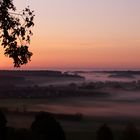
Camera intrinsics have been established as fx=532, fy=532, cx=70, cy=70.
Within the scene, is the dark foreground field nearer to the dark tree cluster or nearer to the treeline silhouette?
the treeline silhouette

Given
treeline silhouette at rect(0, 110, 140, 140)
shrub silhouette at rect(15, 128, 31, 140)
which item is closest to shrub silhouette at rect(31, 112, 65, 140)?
treeline silhouette at rect(0, 110, 140, 140)

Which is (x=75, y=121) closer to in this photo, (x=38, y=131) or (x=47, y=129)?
(x=47, y=129)

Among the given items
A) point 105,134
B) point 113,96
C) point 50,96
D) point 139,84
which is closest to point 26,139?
point 105,134

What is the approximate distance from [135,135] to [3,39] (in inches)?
1653

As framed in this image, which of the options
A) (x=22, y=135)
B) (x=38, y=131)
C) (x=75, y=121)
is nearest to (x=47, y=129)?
(x=38, y=131)

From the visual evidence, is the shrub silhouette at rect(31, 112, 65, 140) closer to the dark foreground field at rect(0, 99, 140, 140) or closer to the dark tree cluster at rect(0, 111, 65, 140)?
the dark tree cluster at rect(0, 111, 65, 140)

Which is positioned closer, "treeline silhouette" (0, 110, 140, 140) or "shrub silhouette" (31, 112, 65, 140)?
"treeline silhouette" (0, 110, 140, 140)

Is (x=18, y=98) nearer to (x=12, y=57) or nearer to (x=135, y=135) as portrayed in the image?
(x=135, y=135)

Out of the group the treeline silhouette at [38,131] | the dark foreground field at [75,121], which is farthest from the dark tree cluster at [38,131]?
the dark foreground field at [75,121]

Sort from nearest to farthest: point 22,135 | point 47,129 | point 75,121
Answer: point 22,135 < point 47,129 < point 75,121

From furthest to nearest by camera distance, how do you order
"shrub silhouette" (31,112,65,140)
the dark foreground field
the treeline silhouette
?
the dark foreground field → "shrub silhouette" (31,112,65,140) → the treeline silhouette

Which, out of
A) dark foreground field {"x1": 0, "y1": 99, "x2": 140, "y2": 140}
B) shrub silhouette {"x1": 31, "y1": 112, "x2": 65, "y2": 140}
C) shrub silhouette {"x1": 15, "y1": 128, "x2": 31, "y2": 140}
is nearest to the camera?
shrub silhouette {"x1": 15, "y1": 128, "x2": 31, "y2": 140}

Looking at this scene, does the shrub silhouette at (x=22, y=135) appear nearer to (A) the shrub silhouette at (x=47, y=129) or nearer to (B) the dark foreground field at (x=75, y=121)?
(A) the shrub silhouette at (x=47, y=129)

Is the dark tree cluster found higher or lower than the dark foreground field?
higher
